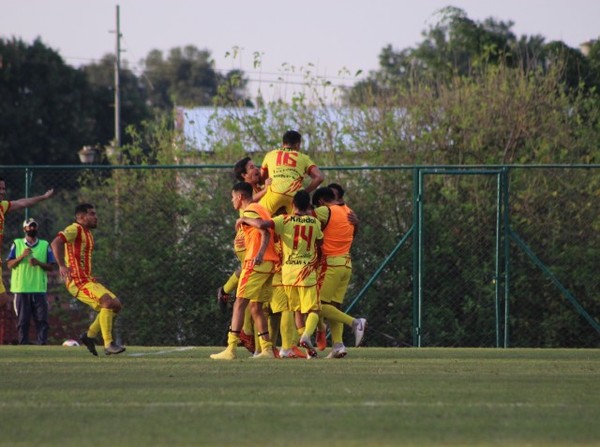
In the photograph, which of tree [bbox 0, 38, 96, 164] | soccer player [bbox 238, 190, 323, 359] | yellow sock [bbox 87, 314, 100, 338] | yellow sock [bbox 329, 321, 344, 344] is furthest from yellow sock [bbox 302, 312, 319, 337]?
tree [bbox 0, 38, 96, 164]

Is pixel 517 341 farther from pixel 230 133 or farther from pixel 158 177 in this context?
pixel 230 133

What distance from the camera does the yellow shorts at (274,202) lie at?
1354cm

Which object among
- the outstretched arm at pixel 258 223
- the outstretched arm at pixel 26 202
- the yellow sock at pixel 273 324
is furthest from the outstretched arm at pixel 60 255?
the yellow sock at pixel 273 324

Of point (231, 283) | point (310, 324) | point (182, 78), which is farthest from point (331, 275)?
point (182, 78)

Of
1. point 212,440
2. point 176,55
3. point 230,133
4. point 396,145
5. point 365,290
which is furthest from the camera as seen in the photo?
point 176,55

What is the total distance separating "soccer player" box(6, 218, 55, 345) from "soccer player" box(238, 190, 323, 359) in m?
6.29

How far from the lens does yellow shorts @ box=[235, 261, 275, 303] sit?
12992 mm

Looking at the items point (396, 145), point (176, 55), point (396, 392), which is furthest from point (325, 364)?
point (176, 55)

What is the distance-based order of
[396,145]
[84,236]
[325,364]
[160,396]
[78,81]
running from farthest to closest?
[78,81] → [396,145] → [84,236] → [325,364] → [160,396]

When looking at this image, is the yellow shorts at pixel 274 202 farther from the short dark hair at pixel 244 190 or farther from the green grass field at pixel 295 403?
the green grass field at pixel 295 403

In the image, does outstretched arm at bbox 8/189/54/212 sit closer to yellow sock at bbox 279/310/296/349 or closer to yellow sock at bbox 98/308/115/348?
yellow sock at bbox 98/308/115/348

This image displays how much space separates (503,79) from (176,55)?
312ft

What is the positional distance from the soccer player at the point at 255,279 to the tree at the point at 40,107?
40.5 metres

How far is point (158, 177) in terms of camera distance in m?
19.2
